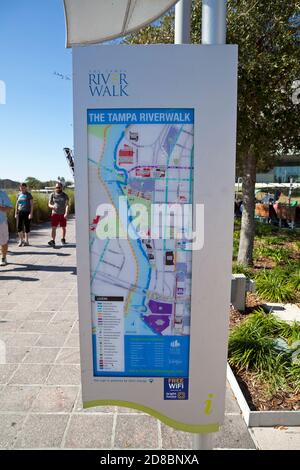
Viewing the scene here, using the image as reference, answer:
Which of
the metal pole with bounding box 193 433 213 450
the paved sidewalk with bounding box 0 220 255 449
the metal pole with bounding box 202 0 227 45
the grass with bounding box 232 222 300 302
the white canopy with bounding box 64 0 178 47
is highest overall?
the white canopy with bounding box 64 0 178 47

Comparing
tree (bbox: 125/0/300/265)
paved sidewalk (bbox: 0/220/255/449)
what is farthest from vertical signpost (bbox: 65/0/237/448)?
tree (bbox: 125/0/300/265)

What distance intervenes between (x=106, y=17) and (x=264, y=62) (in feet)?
12.8

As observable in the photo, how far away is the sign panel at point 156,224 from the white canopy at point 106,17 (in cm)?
53

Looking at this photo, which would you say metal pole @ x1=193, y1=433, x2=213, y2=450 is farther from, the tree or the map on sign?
the tree

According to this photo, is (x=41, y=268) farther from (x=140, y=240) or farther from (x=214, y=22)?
(x=214, y=22)

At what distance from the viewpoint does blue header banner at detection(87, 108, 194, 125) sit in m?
1.72

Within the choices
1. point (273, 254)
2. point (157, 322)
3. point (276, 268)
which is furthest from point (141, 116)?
point (273, 254)

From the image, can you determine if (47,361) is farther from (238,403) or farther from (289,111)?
(289,111)

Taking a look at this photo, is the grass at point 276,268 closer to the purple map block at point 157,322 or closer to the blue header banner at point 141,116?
the purple map block at point 157,322

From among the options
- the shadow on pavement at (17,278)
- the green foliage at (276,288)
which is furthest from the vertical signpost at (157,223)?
the shadow on pavement at (17,278)

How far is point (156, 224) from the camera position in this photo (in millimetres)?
1828

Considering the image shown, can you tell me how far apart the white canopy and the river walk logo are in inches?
24.1

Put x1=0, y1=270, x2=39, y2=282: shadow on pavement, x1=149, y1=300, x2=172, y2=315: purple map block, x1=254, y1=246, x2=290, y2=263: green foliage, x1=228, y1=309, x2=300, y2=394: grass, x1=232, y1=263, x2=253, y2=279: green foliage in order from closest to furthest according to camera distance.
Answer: x1=149, y1=300, x2=172, y2=315: purple map block
x1=228, y1=309, x2=300, y2=394: grass
x1=232, y1=263, x2=253, y2=279: green foliage
x1=0, y1=270, x2=39, y2=282: shadow on pavement
x1=254, y1=246, x2=290, y2=263: green foliage
